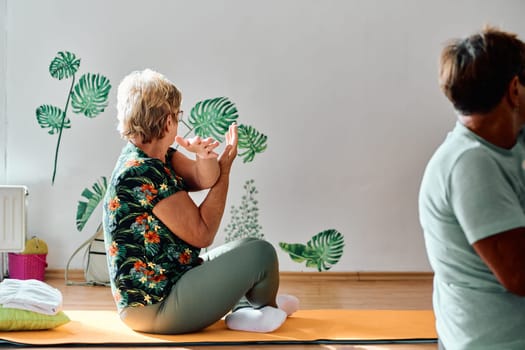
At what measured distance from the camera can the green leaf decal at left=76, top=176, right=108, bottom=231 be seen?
4266 mm

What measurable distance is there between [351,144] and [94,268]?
1.48 meters

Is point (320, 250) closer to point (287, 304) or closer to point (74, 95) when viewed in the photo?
point (287, 304)

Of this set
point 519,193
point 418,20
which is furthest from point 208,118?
point 519,193

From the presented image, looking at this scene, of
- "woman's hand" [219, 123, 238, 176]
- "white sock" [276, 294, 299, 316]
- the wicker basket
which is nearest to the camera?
"woman's hand" [219, 123, 238, 176]

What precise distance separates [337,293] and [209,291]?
120cm

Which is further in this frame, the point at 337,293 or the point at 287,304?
the point at 337,293

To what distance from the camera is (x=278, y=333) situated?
2.94 metres

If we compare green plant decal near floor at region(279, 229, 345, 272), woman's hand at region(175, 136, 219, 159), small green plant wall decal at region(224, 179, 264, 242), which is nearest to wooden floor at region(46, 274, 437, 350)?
green plant decal near floor at region(279, 229, 345, 272)

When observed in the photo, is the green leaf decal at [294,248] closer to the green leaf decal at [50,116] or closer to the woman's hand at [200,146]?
the green leaf decal at [50,116]

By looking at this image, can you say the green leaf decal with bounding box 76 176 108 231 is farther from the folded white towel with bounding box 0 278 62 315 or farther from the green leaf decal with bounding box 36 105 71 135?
the folded white towel with bounding box 0 278 62 315

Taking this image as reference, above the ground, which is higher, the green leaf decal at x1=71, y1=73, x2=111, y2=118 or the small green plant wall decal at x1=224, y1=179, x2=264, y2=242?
the green leaf decal at x1=71, y1=73, x2=111, y2=118

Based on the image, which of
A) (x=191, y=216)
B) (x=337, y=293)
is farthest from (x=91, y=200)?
(x=191, y=216)

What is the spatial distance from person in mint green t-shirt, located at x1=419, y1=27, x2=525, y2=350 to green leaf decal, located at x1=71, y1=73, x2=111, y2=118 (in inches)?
109

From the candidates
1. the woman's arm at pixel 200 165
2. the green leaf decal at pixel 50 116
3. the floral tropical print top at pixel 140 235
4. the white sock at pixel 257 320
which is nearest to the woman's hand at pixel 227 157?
the woman's arm at pixel 200 165
